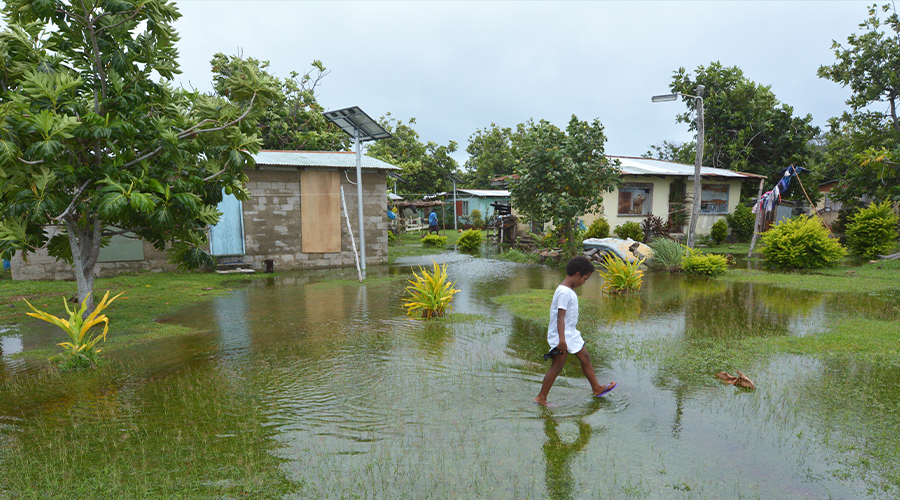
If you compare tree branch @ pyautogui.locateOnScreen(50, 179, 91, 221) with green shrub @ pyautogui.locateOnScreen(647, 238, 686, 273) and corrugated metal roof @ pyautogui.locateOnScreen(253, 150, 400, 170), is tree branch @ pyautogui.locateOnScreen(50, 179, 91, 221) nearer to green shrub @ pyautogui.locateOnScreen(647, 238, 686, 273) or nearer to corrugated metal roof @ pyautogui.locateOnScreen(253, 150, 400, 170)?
corrugated metal roof @ pyautogui.locateOnScreen(253, 150, 400, 170)

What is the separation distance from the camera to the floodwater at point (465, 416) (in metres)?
3.80

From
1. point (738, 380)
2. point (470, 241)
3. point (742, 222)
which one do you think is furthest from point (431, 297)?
point (742, 222)

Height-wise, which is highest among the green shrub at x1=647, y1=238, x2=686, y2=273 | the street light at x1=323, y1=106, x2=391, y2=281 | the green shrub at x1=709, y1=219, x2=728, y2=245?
the street light at x1=323, y1=106, x2=391, y2=281

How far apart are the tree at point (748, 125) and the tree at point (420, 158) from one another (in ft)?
57.3

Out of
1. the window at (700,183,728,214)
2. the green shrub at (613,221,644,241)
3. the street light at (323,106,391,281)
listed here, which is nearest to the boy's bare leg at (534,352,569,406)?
the street light at (323,106,391,281)

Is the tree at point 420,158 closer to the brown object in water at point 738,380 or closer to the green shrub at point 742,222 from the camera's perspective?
the green shrub at point 742,222

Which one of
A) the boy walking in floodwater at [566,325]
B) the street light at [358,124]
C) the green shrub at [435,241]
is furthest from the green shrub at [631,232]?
the boy walking in floodwater at [566,325]

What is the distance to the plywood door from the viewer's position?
16.6m

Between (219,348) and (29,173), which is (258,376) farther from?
(29,173)

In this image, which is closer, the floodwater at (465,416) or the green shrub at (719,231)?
the floodwater at (465,416)

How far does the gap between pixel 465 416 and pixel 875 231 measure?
18.8m

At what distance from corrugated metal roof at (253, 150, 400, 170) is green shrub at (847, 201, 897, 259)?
15.7 m

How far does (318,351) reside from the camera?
7.24 meters

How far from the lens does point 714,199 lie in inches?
988
